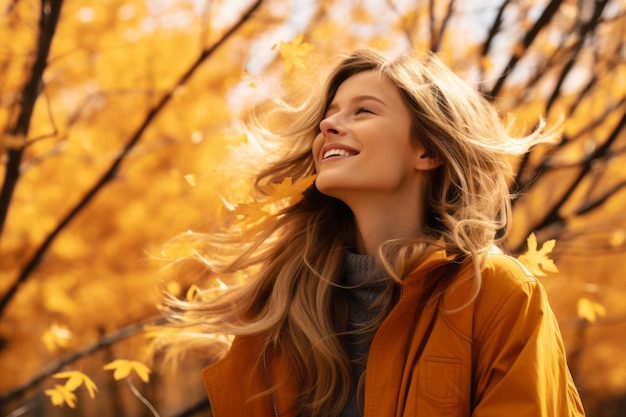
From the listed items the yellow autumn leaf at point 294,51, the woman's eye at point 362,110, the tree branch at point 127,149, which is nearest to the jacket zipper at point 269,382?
the woman's eye at point 362,110

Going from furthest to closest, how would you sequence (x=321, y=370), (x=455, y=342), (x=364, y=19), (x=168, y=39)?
(x=168, y=39), (x=364, y=19), (x=321, y=370), (x=455, y=342)

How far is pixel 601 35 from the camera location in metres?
4.17

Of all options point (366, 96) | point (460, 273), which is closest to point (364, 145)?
point (366, 96)

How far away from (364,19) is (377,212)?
235 centimetres

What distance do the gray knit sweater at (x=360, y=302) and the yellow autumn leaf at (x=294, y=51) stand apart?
844 millimetres

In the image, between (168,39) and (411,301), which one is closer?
(411,301)

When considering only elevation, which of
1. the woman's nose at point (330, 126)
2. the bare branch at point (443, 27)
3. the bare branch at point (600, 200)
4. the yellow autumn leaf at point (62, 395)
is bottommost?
the bare branch at point (600, 200)

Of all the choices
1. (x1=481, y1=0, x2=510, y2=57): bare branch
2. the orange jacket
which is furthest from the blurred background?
the orange jacket

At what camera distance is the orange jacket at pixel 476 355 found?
1.88m

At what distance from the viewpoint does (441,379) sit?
1960mm

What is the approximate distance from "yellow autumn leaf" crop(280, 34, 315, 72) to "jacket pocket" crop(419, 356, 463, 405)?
1.39 metres

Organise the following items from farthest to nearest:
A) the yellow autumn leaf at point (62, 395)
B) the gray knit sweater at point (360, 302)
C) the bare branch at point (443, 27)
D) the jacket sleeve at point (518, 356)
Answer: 1. the bare branch at point (443, 27)
2. the yellow autumn leaf at point (62, 395)
3. the gray knit sweater at point (360, 302)
4. the jacket sleeve at point (518, 356)

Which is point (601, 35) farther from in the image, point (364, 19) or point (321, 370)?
point (321, 370)

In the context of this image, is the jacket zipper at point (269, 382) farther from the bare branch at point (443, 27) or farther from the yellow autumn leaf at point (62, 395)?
the bare branch at point (443, 27)
